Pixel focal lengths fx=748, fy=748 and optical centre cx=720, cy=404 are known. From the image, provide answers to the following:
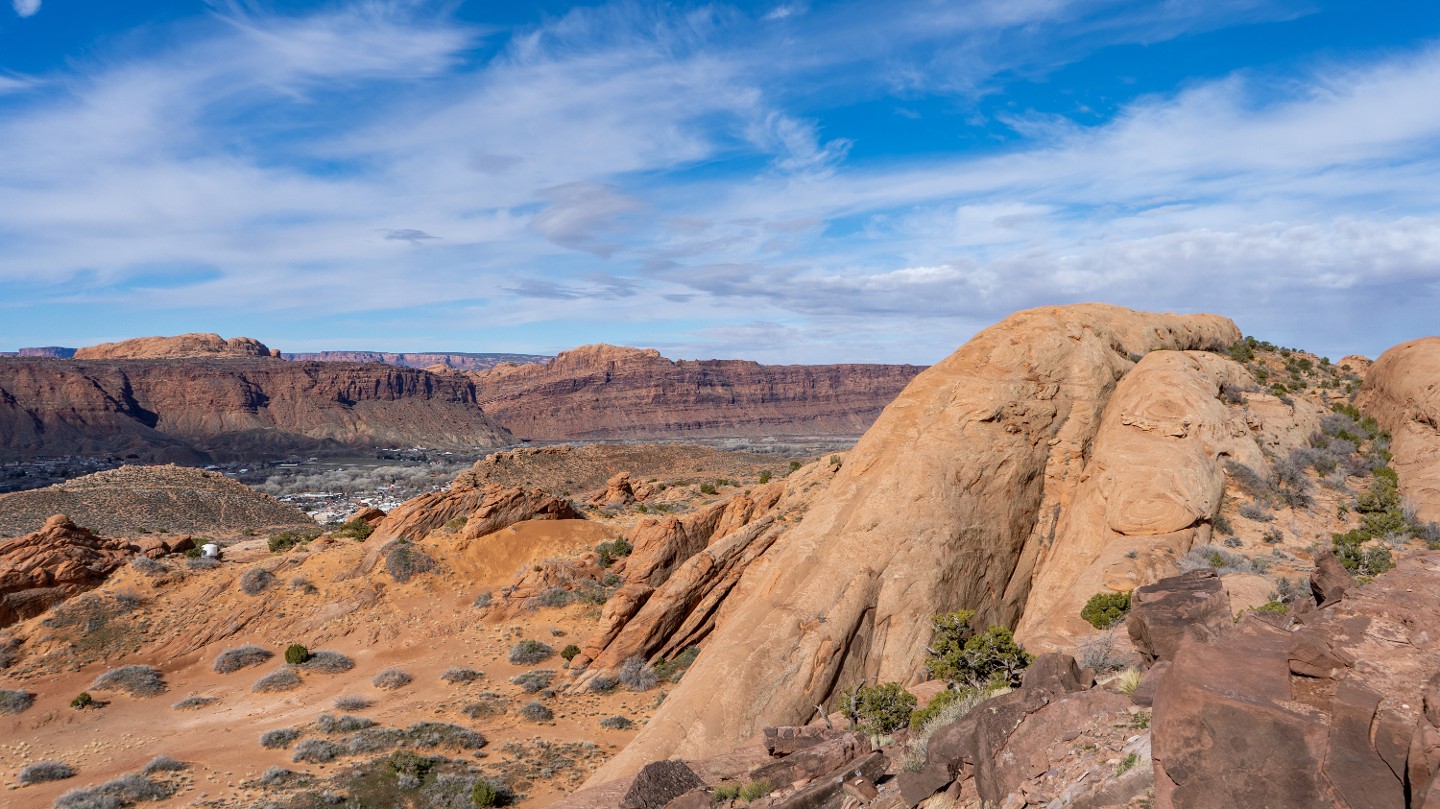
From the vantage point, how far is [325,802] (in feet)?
58.6

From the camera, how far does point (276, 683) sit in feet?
87.7

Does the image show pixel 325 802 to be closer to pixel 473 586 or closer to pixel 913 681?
pixel 913 681

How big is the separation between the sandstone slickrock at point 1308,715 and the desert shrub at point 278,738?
23.2m

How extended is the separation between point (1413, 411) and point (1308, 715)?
1070 inches

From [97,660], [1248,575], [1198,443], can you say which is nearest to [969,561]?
[1248,575]

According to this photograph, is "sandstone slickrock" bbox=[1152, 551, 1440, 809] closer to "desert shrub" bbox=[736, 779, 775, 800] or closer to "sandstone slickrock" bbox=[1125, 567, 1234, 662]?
"sandstone slickrock" bbox=[1125, 567, 1234, 662]

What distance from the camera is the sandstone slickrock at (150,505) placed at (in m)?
55.1

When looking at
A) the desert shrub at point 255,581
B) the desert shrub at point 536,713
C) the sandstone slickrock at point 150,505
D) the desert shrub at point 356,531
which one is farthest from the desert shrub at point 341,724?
the sandstone slickrock at point 150,505

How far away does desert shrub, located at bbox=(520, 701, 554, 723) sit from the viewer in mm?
23656

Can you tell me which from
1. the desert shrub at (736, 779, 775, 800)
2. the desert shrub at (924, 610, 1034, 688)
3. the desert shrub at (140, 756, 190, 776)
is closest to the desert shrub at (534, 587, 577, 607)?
the desert shrub at (140, 756, 190, 776)

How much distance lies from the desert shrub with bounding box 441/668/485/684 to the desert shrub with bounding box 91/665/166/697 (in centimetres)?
994

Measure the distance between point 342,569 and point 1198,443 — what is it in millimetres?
34380

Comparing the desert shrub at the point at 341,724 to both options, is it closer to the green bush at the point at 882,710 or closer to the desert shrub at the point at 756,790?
the desert shrub at the point at 756,790

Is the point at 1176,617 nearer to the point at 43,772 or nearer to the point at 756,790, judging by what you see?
the point at 756,790
